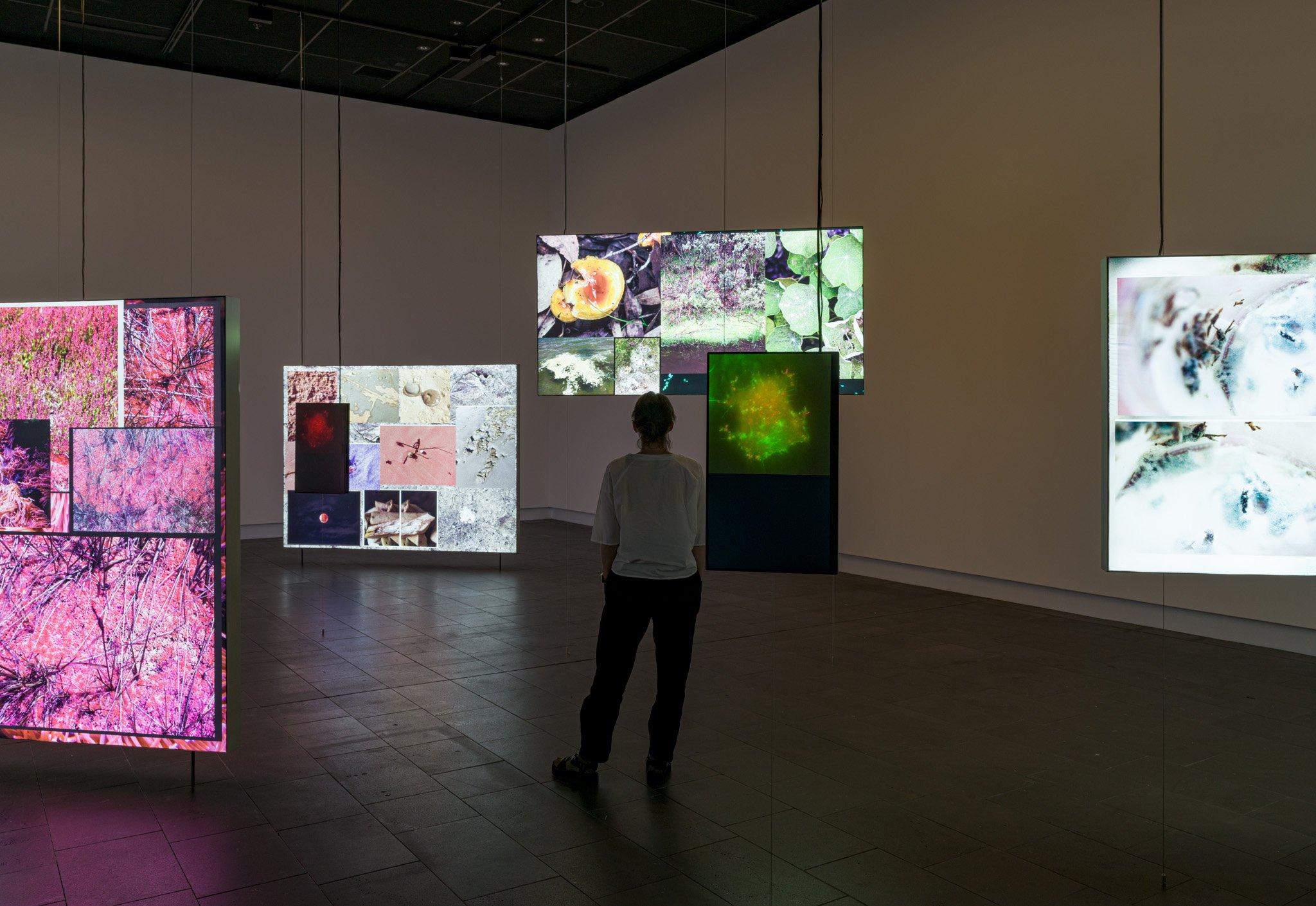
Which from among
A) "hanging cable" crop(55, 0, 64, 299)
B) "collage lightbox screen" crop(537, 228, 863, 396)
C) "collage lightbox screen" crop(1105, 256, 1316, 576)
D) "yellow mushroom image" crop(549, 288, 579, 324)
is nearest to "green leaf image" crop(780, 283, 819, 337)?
"collage lightbox screen" crop(537, 228, 863, 396)

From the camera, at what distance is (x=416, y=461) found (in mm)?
11336

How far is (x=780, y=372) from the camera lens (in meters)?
4.86

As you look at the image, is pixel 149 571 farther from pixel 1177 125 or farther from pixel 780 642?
pixel 1177 125

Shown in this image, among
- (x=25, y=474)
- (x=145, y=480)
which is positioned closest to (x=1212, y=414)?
(x=145, y=480)

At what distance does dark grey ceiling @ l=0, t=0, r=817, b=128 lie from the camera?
10.7 meters

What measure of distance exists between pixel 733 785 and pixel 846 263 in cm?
560

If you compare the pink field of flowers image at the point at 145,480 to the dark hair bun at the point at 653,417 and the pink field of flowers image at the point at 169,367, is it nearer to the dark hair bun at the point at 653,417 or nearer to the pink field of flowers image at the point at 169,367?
the pink field of flowers image at the point at 169,367

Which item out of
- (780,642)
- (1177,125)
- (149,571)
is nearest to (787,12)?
(1177,125)

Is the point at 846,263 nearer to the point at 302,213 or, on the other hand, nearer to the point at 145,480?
the point at 145,480

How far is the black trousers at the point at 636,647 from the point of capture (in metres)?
4.44

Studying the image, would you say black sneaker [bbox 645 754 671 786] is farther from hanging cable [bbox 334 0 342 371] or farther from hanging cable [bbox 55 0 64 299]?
hanging cable [bbox 55 0 64 299]

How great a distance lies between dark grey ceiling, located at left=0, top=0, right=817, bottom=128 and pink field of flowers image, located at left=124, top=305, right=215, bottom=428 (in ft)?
20.9

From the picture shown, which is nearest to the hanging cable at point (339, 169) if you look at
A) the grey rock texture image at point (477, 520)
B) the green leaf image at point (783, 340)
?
the grey rock texture image at point (477, 520)

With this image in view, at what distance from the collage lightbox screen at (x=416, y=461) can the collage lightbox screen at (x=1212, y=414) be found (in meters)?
7.82
